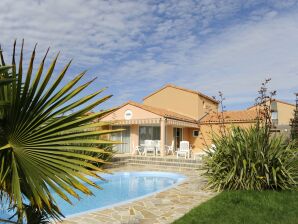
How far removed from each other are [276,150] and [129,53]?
17.3m

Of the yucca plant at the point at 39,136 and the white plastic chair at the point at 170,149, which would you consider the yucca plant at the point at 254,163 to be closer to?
the yucca plant at the point at 39,136

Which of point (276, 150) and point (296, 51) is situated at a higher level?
point (296, 51)

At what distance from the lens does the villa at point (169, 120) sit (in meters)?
32.4

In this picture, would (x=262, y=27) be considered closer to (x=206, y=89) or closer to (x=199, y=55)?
(x=199, y=55)

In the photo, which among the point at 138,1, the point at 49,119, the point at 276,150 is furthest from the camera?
the point at 138,1

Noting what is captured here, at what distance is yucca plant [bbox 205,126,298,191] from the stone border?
1204 mm

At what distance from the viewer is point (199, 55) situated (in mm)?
27297

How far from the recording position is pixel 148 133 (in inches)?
1374

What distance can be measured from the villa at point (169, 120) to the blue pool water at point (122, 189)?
7059mm

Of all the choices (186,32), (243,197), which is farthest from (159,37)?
(243,197)

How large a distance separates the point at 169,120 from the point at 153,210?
2089 cm

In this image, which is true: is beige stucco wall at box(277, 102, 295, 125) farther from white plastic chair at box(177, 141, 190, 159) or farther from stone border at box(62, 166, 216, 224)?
stone border at box(62, 166, 216, 224)

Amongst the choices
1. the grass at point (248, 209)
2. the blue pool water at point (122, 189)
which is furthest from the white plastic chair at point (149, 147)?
the grass at point (248, 209)

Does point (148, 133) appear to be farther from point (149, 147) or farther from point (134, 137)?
point (149, 147)
